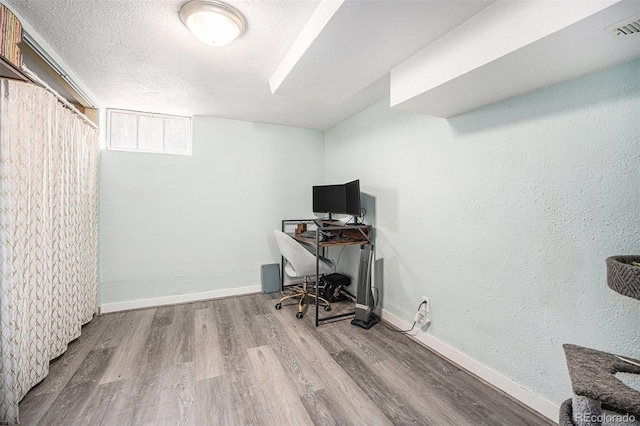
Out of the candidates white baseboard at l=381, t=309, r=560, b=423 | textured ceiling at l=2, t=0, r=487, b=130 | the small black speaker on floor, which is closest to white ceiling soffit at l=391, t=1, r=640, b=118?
textured ceiling at l=2, t=0, r=487, b=130

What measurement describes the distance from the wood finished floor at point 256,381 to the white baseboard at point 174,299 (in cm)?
29

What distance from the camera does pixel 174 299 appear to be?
2.97m

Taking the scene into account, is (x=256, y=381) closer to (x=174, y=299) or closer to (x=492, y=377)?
(x=492, y=377)

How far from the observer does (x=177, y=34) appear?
1560 millimetres

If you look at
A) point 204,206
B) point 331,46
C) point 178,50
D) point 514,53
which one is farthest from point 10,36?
point 514,53

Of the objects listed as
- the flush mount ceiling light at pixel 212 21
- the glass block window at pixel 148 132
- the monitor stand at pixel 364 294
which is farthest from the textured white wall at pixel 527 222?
the glass block window at pixel 148 132

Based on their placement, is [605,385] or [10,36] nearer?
[605,385]

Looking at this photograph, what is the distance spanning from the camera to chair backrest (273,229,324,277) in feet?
8.57

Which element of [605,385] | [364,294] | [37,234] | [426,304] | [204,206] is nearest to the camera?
[605,385]

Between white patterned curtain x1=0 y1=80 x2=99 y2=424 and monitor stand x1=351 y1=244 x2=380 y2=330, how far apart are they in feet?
7.50

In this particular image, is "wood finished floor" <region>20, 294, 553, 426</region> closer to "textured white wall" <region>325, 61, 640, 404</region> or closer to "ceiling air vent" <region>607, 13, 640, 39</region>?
"textured white wall" <region>325, 61, 640, 404</region>

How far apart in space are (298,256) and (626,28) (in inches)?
96.2

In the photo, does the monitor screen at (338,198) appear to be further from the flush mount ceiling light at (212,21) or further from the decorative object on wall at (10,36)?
the decorative object on wall at (10,36)

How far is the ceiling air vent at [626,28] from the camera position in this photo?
2.89 ft
